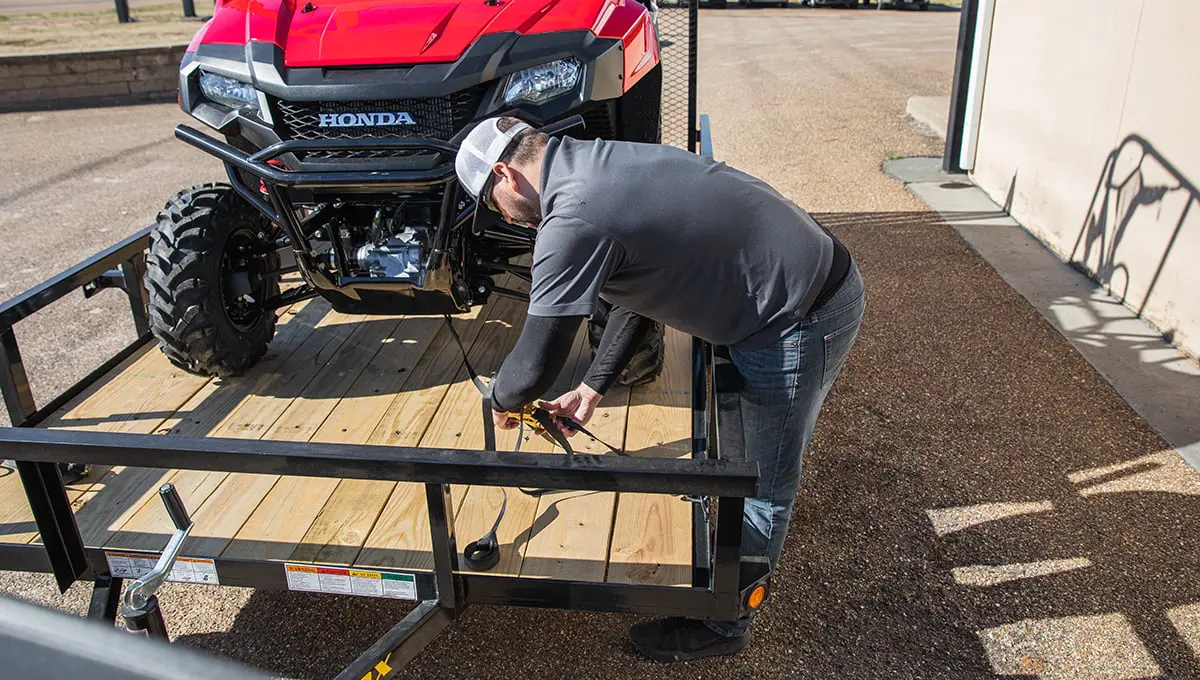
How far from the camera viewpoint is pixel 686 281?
233 cm

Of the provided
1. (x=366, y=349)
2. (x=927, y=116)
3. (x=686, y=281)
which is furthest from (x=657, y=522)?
(x=927, y=116)

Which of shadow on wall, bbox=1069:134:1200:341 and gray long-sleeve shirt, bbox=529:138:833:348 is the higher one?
gray long-sleeve shirt, bbox=529:138:833:348

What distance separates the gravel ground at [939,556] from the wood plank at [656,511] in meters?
0.42

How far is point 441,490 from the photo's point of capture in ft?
7.20

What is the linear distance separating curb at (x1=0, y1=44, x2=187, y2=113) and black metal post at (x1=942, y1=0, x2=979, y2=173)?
10980mm

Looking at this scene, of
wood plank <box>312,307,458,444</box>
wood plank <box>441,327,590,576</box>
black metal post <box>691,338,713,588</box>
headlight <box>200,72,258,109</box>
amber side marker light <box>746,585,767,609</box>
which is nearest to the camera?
amber side marker light <box>746,585,767,609</box>

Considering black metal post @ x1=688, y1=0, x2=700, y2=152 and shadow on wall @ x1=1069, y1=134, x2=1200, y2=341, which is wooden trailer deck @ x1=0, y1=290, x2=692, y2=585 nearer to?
black metal post @ x1=688, y1=0, x2=700, y2=152

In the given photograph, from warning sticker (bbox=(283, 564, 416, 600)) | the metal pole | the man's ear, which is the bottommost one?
the metal pole

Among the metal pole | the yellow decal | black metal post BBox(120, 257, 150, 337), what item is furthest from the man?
the metal pole

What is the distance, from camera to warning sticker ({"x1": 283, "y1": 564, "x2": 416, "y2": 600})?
2449mm

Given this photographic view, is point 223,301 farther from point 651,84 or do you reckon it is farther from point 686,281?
point 686,281

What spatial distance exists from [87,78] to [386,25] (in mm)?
12580

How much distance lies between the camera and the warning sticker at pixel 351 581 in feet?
8.04

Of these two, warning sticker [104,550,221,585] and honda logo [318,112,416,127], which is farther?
honda logo [318,112,416,127]
